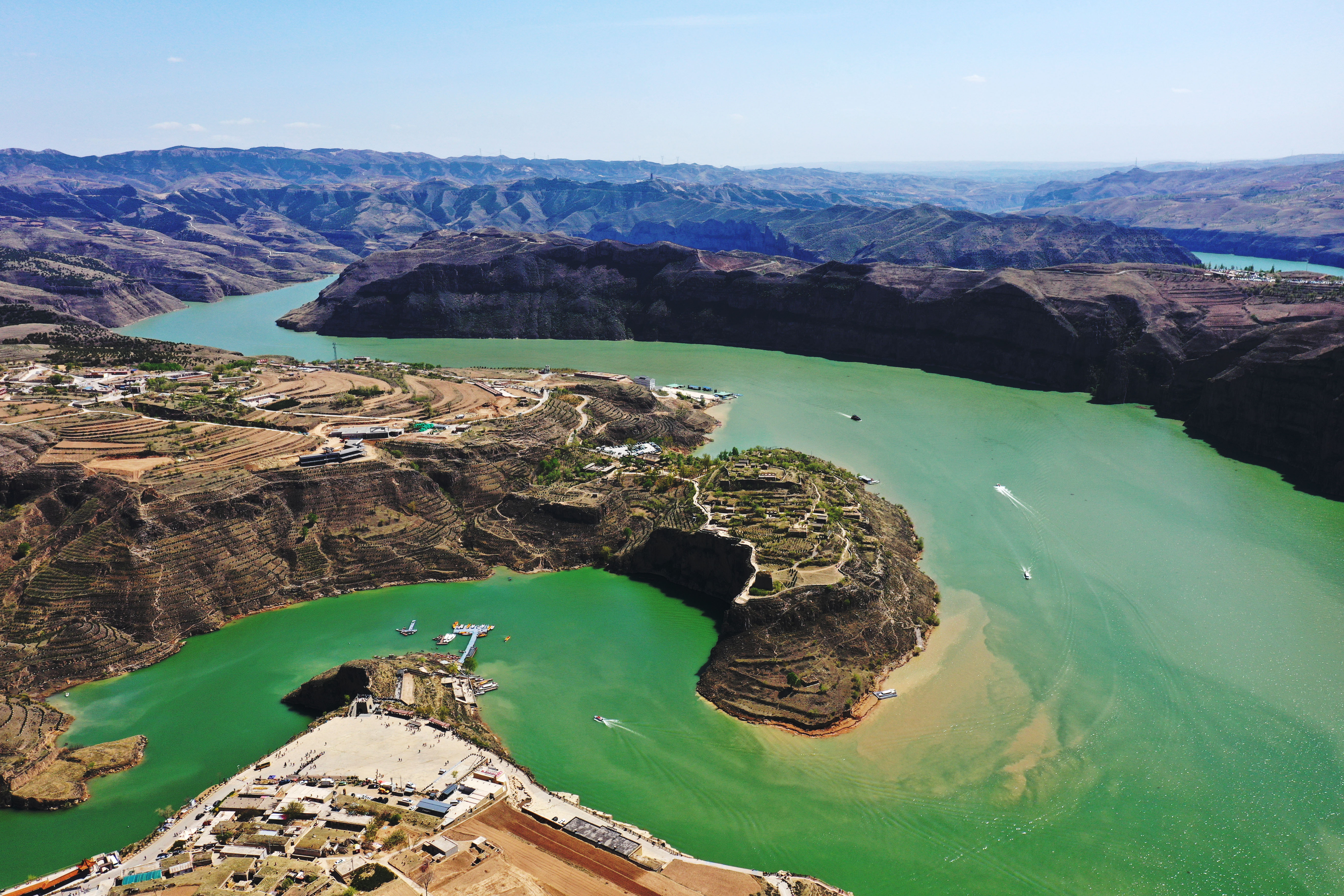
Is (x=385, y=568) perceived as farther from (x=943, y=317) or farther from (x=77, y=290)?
(x=77, y=290)

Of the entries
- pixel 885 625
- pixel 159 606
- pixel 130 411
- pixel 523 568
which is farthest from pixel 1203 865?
pixel 130 411

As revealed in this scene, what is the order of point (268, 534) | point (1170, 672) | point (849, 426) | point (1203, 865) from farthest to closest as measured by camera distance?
point (849, 426) → point (268, 534) → point (1170, 672) → point (1203, 865)

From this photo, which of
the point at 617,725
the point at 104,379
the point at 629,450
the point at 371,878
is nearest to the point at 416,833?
the point at 371,878

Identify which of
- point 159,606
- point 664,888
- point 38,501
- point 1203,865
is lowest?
point 1203,865

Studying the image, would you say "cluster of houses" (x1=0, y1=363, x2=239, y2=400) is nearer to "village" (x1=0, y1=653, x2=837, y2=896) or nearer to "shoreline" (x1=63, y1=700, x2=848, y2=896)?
"shoreline" (x1=63, y1=700, x2=848, y2=896)

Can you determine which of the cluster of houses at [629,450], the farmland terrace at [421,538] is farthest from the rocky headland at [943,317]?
the cluster of houses at [629,450]

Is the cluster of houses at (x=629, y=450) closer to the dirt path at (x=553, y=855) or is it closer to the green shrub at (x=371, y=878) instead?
the dirt path at (x=553, y=855)

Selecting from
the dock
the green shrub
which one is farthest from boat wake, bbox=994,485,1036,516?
the green shrub

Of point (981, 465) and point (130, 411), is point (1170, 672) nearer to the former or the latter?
point (981, 465)
